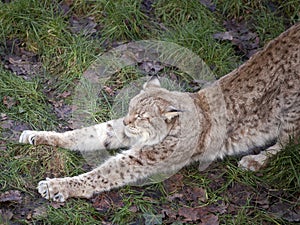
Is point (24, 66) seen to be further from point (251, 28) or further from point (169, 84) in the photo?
point (251, 28)

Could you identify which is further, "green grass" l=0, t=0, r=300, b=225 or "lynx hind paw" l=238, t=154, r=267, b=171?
"lynx hind paw" l=238, t=154, r=267, b=171

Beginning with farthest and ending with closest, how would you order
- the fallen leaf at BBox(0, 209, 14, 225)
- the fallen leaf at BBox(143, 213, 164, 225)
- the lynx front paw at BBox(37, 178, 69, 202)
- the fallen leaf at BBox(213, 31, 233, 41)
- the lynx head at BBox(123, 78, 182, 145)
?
the fallen leaf at BBox(213, 31, 233, 41) → the lynx head at BBox(123, 78, 182, 145) → the lynx front paw at BBox(37, 178, 69, 202) → the fallen leaf at BBox(143, 213, 164, 225) → the fallen leaf at BBox(0, 209, 14, 225)

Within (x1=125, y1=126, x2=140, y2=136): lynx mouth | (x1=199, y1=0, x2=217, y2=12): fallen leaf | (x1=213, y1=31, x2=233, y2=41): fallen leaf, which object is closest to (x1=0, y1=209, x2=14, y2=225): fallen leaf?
(x1=125, y1=126, x2=140, y2=136): lynx mouth

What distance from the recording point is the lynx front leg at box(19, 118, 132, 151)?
19.0ft

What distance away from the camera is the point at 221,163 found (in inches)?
231

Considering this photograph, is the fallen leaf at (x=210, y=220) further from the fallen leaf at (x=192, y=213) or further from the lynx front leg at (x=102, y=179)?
the lynx front leg at (x=102, y=179)

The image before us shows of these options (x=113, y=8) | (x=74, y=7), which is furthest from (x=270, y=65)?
(x=74, y=7)

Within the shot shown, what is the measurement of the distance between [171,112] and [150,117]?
7.5 inches

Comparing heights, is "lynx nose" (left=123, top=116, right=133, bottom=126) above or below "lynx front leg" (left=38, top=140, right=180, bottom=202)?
above

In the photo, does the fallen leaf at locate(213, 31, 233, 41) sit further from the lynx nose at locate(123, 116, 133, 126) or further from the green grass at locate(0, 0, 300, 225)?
the lynx nose at locate(123, 116, 133, 126)

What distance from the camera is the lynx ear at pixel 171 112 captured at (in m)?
5.36

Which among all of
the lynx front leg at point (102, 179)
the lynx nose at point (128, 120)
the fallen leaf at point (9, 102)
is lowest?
the lynx front leg at point (102, 179)

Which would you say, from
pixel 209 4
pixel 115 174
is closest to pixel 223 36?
pixel 209 4

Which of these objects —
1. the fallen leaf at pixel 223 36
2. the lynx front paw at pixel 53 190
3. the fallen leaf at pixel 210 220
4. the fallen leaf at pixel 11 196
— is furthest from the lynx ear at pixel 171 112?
the fallen leaf at pixel 223 36
